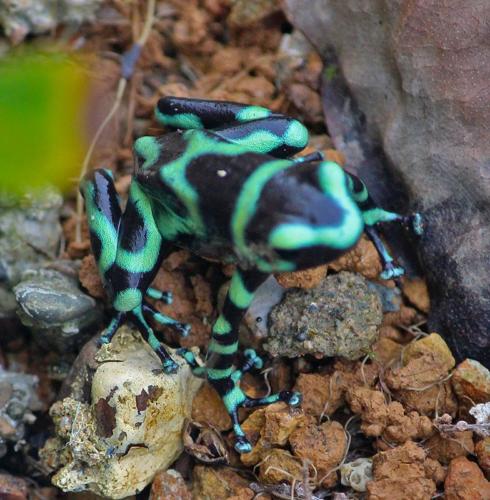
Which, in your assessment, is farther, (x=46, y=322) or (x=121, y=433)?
(x=46, y=322)

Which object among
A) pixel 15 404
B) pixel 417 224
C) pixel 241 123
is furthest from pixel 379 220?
pixel 15 404

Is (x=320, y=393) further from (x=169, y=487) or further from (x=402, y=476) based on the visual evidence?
(x=169, y=487)

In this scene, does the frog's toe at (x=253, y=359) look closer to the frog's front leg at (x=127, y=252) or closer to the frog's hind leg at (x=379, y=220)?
the frog's front leg at (x=127, y=252)

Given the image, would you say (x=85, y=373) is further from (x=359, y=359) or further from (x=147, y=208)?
(x=359, y=359)

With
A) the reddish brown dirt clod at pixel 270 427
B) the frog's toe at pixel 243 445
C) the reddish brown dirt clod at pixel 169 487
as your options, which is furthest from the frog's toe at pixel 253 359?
the reddish brown dirt clod at pixel 169 487

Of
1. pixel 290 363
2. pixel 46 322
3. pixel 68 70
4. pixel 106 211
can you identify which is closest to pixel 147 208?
pixel 106 211
